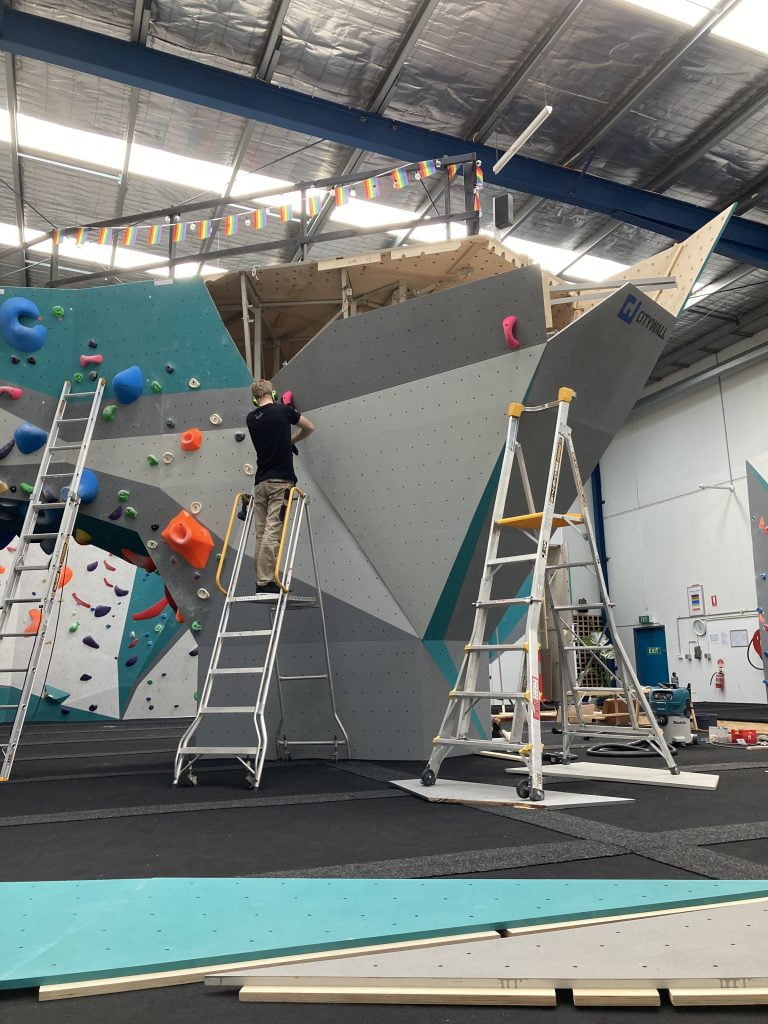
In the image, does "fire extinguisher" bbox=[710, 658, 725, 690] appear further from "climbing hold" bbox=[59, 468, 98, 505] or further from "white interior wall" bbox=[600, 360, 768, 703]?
"climbing hold" bbox=[59, 468, 98, 505]

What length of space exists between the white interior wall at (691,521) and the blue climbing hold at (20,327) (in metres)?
12.5

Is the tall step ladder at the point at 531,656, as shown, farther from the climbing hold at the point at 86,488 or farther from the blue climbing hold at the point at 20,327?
the blue climbing hold at the point at 20,327

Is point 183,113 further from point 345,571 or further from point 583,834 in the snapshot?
point 583,834

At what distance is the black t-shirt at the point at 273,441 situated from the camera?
16.4 feet

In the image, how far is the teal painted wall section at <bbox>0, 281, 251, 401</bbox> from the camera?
19.4 feet

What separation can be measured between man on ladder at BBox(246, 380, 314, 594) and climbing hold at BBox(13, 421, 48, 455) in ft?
6.18

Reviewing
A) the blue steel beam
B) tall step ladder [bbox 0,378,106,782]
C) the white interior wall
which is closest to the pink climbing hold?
tall step ladder [bbox 0,378,106,782]

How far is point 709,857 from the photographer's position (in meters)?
2.53

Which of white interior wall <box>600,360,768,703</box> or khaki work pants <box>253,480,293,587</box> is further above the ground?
white interior wall <box>600,360,768,703</box>

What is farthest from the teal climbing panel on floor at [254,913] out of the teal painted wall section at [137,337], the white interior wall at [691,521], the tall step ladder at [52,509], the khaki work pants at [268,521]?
the white interior wall at [691,521]

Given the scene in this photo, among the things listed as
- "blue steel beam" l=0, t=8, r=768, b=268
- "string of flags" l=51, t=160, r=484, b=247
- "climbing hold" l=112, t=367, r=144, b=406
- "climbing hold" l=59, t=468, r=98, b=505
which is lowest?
"climbing hold" l=59, t=468, r=98, b=505

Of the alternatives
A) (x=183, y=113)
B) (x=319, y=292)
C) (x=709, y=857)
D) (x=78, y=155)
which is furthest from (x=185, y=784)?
(x=78, y=155)

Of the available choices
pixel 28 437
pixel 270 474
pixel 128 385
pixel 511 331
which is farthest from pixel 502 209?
pixel 28 437

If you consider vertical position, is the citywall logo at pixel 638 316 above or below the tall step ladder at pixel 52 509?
above
